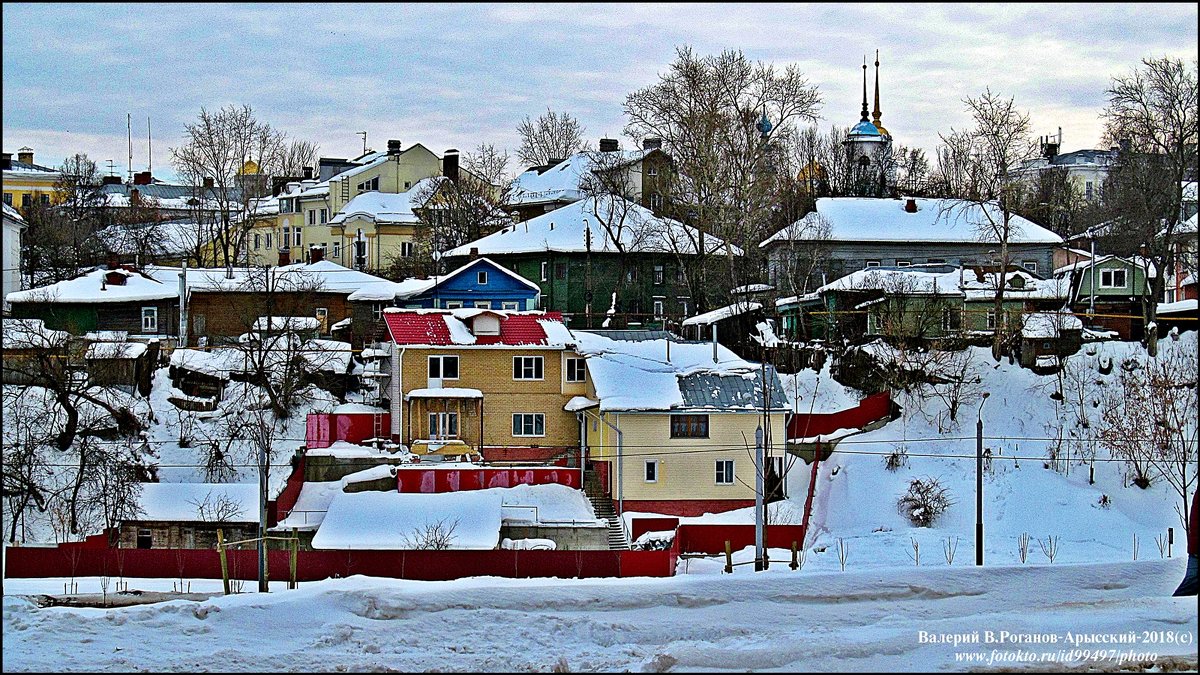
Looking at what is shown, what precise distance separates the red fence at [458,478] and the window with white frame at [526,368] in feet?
12.9

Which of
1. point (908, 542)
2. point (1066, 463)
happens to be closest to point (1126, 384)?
point (1066, 463)

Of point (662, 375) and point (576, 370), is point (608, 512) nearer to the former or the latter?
point (662, 375)

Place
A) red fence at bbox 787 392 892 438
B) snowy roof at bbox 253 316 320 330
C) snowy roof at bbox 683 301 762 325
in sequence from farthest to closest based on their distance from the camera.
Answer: snowy roof at bbox 683 301 762 325
snowy roof at bbox 253 316 320 330
red fence at bbox 787 392 892 438

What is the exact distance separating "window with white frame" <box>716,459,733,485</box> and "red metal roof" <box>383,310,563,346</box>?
5.39m

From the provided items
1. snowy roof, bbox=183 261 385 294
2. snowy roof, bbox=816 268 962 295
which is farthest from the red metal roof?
snowy roof, bbox=816 268 962 295

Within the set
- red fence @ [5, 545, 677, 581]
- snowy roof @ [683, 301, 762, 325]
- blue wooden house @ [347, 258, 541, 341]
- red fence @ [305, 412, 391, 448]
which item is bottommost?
red fence @ [5, 545, 677, 581]

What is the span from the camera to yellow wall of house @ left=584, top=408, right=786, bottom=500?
87.0 feet

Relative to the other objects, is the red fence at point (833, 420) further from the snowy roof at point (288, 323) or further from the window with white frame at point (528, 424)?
the snowy roof at point (288, 323)

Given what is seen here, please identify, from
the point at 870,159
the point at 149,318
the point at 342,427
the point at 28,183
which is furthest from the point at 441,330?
the point at 28,183

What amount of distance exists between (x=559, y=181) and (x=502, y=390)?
68.7 feet

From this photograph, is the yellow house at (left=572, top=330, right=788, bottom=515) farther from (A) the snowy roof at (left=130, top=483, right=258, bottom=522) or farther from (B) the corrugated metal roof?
(A) the snowy roof at (left=130, top=483, right=258, bottom=522)

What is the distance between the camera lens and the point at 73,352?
96.2 feet

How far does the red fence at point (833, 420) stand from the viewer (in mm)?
28641

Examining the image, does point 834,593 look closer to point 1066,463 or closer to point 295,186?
point 1066,463
